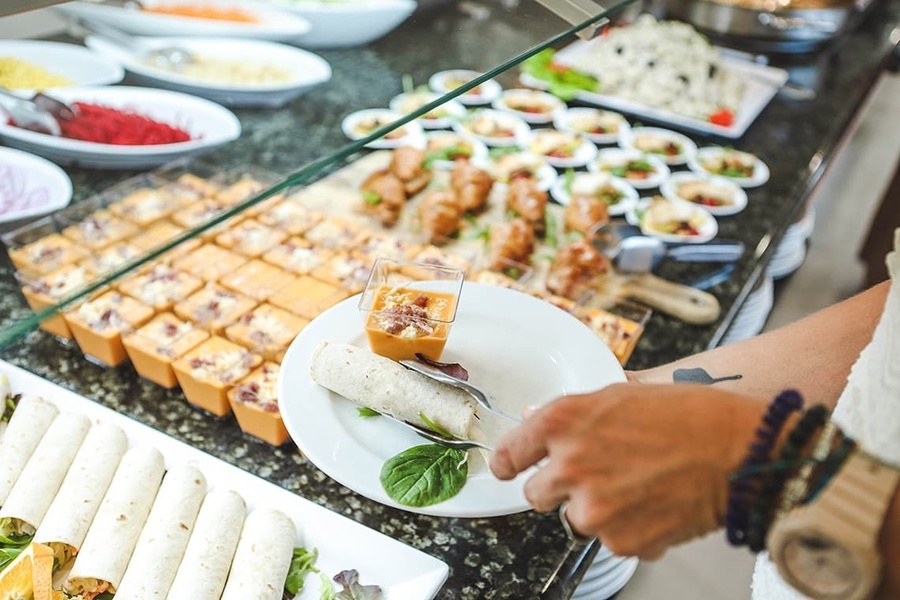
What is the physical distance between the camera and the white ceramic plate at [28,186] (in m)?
1.88

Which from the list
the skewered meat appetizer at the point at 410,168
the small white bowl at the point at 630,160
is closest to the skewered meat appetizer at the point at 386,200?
the skewered meat appetizer at the point at 410,168

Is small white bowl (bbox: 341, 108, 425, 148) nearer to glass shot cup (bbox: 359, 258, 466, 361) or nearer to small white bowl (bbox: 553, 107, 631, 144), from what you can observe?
glass shot cup (bbox: 359, 258, 466, 361)

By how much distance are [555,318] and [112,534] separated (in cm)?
88

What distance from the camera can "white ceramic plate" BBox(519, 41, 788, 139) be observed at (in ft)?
10.6

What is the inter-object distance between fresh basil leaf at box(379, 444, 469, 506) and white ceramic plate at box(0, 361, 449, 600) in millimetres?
253

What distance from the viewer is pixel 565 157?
2930 mm

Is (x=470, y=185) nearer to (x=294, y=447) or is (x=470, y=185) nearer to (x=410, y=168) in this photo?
(x=410, y=168)

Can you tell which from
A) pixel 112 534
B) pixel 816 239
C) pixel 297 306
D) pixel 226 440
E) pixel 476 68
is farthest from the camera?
pixel 816 239

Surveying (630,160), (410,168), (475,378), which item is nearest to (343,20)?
(410,168)

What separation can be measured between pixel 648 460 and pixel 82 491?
1108mm

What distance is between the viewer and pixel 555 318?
1.46 meters

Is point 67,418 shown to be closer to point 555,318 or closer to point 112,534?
point 112,534

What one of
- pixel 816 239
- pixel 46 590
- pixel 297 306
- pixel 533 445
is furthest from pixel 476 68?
pixel 816 239

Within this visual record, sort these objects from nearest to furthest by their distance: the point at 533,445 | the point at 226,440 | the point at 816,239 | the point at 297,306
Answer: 1. the point at 533,445
2. the point at 226,440
3. the point at 297,306
4. the point at 816,239
